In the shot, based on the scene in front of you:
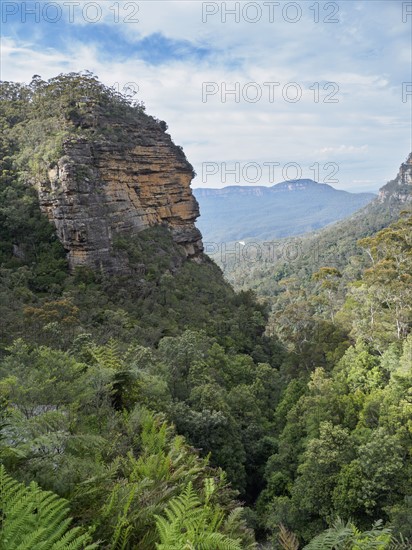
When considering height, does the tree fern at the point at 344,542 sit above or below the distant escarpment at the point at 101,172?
below

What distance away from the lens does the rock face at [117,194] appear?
1053 inches

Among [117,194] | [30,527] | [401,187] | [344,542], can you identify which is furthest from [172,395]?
[401,187]

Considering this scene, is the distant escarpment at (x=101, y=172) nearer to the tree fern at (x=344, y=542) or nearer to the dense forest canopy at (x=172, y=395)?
the dense forest canopy at (x=172, y=395)

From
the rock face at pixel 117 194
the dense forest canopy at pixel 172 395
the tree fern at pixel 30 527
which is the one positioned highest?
A: the rock face at pixel 117 194

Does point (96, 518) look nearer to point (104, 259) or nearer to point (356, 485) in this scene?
point (356, 485)

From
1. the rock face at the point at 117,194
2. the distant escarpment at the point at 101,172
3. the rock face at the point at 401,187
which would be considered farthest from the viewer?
the rock face at the point at 401,187

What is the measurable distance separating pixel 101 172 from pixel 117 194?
208 centimetres

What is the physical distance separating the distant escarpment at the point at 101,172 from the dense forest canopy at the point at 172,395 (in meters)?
0.34

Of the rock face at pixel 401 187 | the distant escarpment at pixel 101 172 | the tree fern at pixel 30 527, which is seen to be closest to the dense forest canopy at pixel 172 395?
the tree fern at pixel 30 527

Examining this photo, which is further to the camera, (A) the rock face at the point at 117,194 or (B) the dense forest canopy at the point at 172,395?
(A) the rock face at the point at 117,194

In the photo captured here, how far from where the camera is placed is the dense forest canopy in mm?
3473

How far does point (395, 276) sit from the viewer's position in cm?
2092

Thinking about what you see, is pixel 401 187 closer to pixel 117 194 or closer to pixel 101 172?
pixel 117 194

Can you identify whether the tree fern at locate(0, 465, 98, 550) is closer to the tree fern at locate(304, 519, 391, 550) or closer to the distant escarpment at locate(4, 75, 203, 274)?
the tree fern at locate(304, 519, 391, 550)
